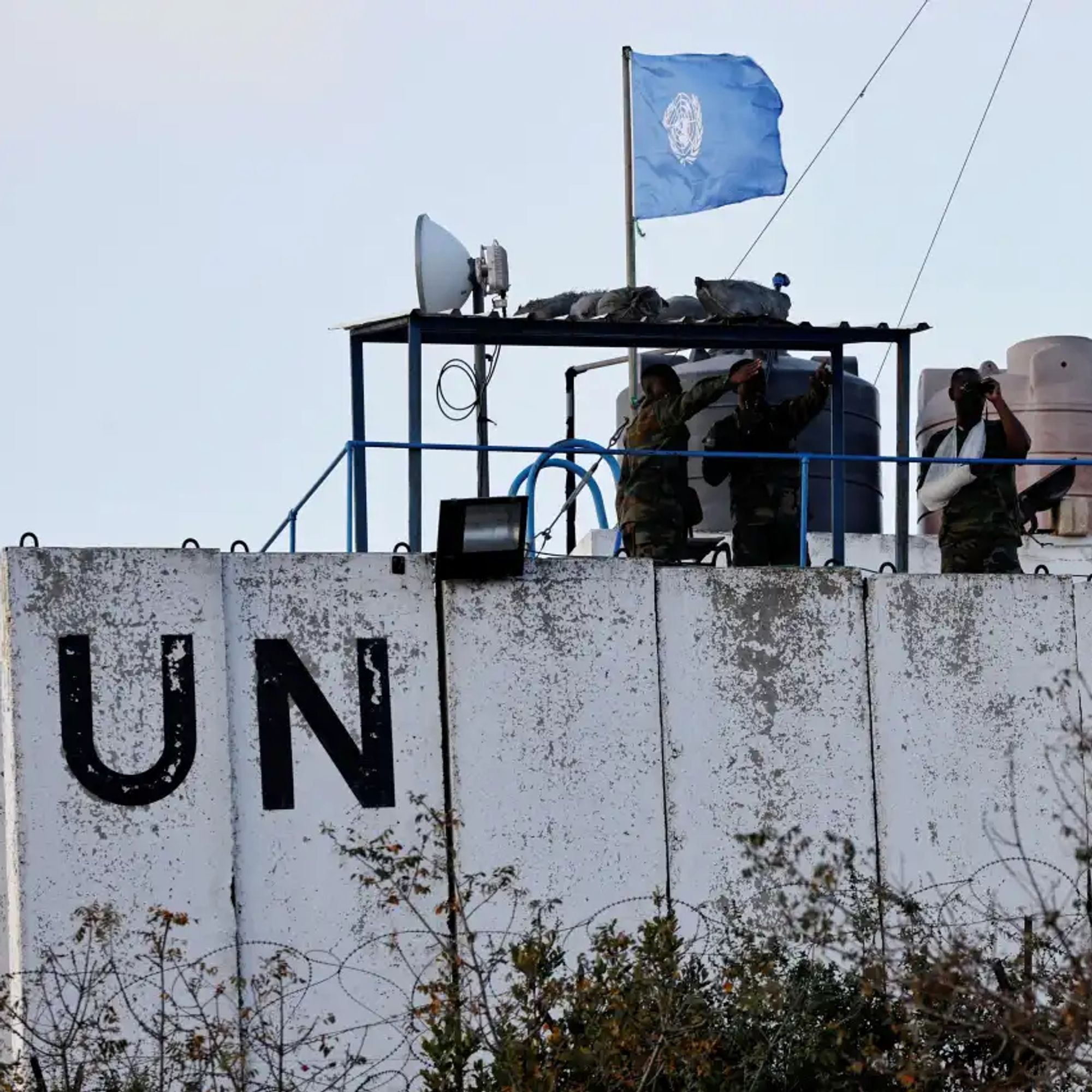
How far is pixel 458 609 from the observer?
1163 cm

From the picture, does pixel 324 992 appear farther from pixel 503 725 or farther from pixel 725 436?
pixel 725 436

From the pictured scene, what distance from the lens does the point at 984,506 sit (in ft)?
43.0

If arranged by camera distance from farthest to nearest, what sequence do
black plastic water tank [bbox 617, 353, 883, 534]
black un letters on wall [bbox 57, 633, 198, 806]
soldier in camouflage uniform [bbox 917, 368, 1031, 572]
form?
1. black plastic water tank [bbox 617, 353, 883, 534]
2. soldier in camouflage uniform [bbox 917, 368, 1031, 572]
3. black un letters on wall [bbox 57, 633, 198, 806]

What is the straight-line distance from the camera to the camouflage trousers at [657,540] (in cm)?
1293

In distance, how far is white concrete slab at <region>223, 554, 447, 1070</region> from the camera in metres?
11.1

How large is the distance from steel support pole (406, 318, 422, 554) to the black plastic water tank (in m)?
3.62

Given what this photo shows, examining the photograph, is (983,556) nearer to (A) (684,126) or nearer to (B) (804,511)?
(B) (804,511)

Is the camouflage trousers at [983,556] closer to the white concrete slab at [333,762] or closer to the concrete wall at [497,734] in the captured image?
the concrete wall at [497,734]

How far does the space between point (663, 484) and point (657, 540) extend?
1.02ft

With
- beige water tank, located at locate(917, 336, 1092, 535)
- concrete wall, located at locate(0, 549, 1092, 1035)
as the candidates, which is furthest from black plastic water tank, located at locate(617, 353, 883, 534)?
concrete wall, located at locate(0, 549, 1092, 1035)

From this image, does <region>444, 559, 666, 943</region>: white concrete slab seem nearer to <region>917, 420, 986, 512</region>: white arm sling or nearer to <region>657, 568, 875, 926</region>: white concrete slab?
<region>657, 568, 875, 926</region>: white concrete slab

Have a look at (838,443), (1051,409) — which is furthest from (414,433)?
(1051,409)

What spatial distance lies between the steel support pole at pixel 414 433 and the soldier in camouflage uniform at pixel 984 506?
3.02 meters

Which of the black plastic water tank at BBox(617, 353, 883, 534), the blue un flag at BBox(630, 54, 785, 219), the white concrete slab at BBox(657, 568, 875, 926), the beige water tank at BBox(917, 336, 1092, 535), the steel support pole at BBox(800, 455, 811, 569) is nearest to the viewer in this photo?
the white concrete slab at BBox(657, 568, 875, 926)
